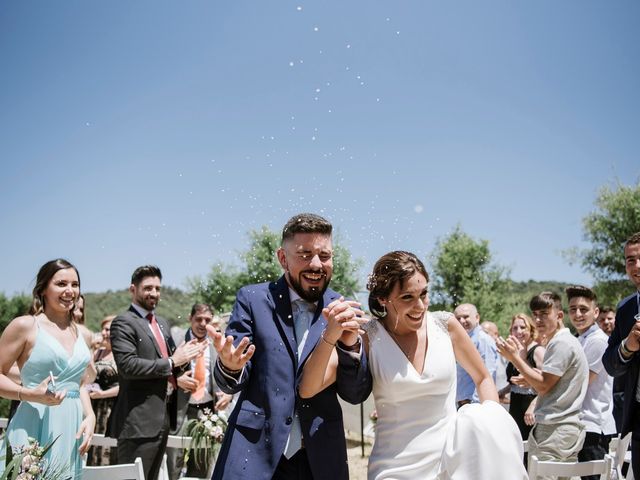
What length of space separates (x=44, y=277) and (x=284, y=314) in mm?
2445

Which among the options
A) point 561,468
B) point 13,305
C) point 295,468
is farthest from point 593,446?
point 13,305

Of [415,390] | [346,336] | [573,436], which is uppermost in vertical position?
[346,336]

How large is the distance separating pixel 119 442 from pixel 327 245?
3396mm

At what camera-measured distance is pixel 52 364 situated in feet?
13.9

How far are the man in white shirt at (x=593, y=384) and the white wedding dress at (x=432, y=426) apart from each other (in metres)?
3.55

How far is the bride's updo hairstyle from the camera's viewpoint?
3.01m

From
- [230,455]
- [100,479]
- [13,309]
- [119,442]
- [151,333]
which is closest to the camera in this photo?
[230,455]

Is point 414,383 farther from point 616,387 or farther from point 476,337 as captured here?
point 476,337

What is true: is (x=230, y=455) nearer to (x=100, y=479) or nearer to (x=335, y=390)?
(x=335, y=390)

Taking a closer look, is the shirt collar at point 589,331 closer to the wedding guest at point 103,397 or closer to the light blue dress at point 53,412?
the light blue dress at point 53,412

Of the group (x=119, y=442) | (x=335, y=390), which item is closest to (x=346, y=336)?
(x=335, y=390)

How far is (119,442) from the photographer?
16.3ft

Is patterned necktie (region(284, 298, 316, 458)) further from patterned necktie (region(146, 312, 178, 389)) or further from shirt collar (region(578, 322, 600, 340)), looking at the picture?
shirt collar (region(578, 322, 600, 340))

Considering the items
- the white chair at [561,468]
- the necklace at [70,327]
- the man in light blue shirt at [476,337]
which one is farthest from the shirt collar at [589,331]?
the necklace at [70,327]
